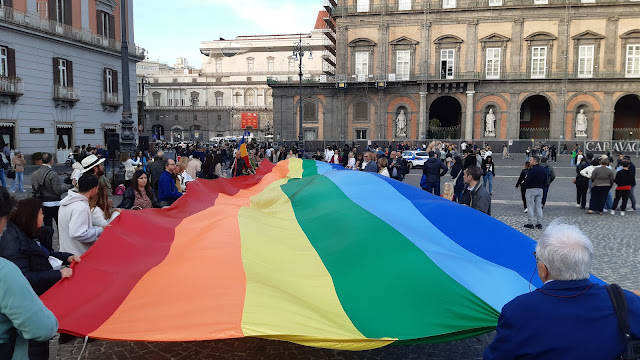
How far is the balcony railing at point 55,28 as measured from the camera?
949 inches

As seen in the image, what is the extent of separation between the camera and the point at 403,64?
45094 mm

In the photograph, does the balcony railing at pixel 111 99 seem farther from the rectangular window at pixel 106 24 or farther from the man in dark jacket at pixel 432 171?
the man in dark jacket at pixel 432 171

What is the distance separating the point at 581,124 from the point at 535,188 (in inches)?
1448

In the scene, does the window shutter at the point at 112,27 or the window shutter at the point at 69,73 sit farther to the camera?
the window shutter at the point at 112,27

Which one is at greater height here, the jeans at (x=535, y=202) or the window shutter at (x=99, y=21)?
the window shutter at (x=99, y=21)

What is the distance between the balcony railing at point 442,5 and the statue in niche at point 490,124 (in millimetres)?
9358

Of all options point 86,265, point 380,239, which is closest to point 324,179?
point 380,239

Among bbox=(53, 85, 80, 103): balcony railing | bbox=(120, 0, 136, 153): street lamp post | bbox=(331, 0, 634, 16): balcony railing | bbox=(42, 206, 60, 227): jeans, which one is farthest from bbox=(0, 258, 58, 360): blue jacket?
bbox=(331, 0, 634, 16): balcony railing

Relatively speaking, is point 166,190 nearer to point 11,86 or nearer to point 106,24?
point 11,86

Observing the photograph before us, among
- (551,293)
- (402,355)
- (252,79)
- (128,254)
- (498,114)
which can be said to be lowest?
(402,355)

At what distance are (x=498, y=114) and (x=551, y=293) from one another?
4469 cm

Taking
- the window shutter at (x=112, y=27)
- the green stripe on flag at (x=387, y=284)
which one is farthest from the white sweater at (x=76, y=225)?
the window shutter at (x=112, y=27)

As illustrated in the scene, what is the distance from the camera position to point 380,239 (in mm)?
5148

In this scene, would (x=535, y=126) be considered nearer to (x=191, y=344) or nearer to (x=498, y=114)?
(x=498, y=114)
